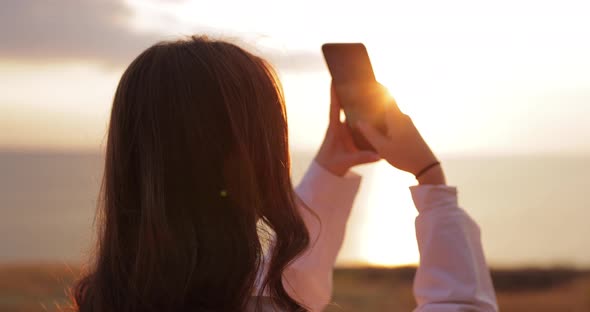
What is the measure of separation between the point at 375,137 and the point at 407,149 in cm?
8

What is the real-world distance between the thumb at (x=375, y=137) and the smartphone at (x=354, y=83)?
0.10 ft

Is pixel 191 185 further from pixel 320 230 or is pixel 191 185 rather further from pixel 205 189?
pixel 320 230

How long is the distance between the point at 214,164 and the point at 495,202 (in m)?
61.3

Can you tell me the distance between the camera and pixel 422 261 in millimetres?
1560

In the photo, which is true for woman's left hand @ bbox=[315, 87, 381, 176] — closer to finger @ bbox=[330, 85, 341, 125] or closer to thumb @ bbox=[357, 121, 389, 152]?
finger @ bbox=[330, 85, 341, 125]

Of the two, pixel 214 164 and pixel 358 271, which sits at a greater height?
pixel 214 164

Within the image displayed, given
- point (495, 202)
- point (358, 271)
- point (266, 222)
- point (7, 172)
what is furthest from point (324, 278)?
point (7, 172)

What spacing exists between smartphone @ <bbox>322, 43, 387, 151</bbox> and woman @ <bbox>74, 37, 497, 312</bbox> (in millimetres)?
106

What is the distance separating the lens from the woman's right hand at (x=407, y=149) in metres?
1.59

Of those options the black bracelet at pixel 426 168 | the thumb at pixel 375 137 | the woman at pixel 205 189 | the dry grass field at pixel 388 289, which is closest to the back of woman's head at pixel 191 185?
the woman at pixel 205 189

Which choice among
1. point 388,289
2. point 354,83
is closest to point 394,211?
point 388,289

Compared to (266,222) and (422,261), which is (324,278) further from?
(422,261)

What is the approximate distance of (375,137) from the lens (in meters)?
1.67

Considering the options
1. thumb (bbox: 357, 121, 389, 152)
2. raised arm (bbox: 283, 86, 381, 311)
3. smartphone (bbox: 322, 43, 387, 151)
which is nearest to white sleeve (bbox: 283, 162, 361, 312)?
raised arm (bbox: 283, 86, 381, 311)
